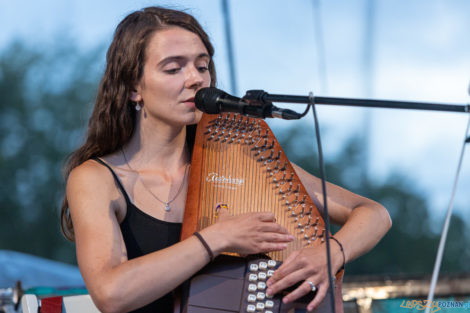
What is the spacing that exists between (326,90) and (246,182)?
314 cm

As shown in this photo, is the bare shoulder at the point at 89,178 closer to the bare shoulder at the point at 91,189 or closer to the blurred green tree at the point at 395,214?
the bare shoulder at the point at 91,189

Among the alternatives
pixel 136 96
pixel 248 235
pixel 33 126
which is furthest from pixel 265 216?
pixel 33 126

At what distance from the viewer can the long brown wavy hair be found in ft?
5.71

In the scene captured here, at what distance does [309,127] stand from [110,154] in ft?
10.1

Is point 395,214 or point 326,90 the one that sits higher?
point 326,90

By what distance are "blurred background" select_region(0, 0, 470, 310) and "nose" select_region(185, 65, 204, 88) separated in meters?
2.73

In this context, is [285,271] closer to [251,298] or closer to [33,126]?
[251,298]

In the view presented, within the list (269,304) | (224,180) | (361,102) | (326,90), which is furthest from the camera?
(326,90)

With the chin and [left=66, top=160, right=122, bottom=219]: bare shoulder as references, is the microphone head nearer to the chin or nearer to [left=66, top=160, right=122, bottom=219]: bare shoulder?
the chin

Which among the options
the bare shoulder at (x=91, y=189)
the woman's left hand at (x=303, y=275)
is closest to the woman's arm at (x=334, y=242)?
the woman's left hand at (x=303, y=275)

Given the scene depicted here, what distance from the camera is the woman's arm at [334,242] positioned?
4.61ft

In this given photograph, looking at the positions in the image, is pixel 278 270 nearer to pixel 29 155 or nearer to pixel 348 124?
pixel 348 124

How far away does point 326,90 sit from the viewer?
15.0 ft

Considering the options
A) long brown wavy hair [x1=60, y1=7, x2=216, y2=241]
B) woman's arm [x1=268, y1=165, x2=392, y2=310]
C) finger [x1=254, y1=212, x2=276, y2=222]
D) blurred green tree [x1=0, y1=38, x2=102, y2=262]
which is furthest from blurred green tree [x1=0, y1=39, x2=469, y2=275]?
finger [x1=254, y1=212, x2=276, y2=222]
